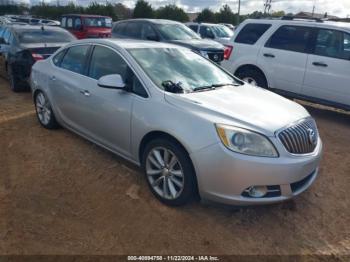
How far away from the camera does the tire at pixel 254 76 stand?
736cm

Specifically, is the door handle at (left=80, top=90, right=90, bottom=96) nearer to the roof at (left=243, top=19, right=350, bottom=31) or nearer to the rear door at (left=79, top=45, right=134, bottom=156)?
the rear door at (left=79, top=45, right=134, bottom=156)

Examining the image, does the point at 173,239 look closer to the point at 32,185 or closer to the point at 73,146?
the point at 32,185

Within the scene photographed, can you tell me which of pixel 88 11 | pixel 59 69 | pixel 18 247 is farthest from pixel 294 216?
pixel 88 11

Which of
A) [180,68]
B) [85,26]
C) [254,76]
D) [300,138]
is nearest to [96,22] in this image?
[85,26]

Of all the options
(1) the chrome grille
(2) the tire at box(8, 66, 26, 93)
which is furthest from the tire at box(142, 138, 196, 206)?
(2) the tire at box(8, 66, 26, 93)

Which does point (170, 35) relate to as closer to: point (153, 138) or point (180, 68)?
point (180, 68)

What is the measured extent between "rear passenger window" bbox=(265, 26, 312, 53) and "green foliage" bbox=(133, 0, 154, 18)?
102 ft

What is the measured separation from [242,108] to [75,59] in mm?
2595

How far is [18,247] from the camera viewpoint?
2891mm

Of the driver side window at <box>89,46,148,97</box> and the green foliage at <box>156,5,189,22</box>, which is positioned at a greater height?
the green foliage at <box>156,5,189,22</box>

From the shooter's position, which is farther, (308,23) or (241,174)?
(308,23)

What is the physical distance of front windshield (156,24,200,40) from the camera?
10.5 m

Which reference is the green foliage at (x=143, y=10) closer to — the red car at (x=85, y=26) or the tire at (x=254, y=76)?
the red car at (x=85, y=26)

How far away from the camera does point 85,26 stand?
1695cm
